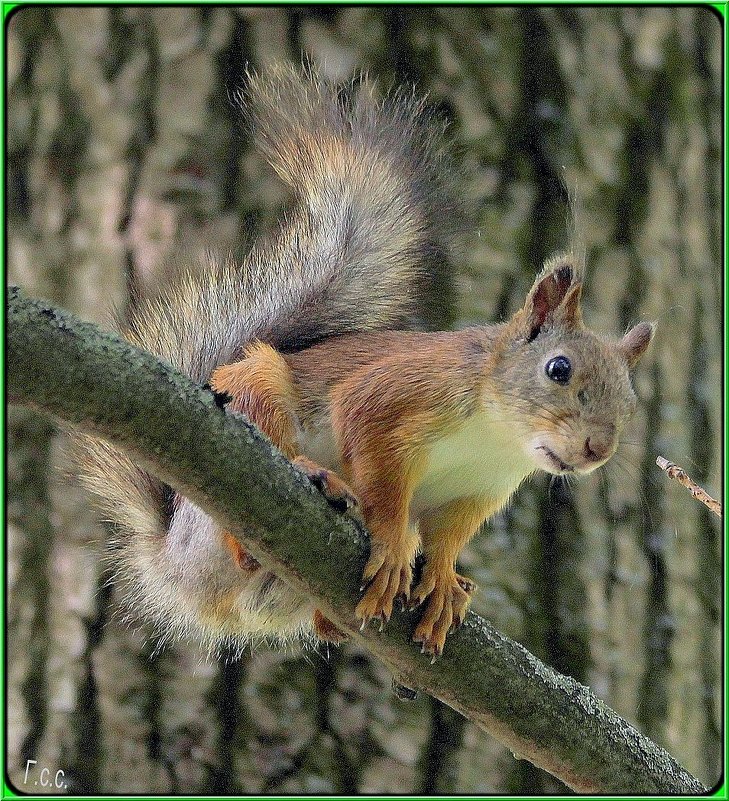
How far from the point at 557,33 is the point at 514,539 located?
106cm

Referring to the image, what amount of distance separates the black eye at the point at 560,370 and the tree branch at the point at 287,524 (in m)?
0.36

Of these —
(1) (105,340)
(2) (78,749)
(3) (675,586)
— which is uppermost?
(1) (105,340)

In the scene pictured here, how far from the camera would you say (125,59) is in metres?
1.96

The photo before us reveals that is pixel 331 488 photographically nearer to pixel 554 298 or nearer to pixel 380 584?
pixel 380 584

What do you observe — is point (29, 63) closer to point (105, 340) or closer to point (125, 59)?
point (125, 59)

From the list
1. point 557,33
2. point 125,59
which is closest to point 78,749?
point 125,59

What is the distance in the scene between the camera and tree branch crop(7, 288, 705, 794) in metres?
0.89

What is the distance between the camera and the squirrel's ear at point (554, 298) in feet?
4.71

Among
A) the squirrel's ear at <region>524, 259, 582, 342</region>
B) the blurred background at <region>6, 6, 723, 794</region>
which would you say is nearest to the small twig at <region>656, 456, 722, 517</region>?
the squirrel's ear at <region>524, 259, 582, 342</region>

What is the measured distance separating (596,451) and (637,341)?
34cm

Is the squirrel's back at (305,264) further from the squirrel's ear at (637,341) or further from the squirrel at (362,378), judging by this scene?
the squirrel's ear at (637,341)

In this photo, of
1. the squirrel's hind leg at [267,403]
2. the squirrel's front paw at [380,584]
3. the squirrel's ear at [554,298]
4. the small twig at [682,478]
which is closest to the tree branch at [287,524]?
the squirrel's front paw at [380,584]

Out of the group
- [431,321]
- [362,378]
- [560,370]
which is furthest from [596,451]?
[431,321]

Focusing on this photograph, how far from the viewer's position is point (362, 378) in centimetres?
149
